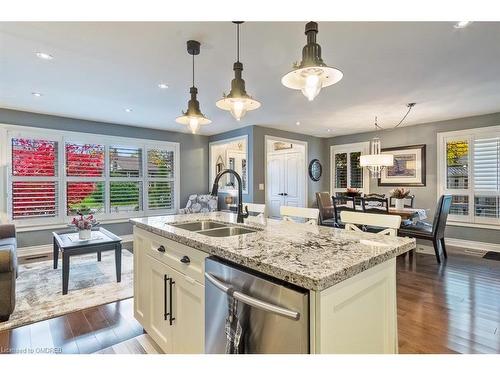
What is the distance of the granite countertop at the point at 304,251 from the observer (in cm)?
98

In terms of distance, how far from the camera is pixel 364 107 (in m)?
4.25

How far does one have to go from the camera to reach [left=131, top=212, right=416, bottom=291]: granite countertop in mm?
981

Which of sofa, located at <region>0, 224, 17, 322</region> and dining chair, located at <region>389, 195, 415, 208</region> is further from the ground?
dining chair, located at <region>389, 195, 415, 208</region>

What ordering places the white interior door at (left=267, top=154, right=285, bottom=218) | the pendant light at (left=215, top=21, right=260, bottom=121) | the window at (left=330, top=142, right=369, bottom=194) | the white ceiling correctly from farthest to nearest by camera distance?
1. the white interior door at (left=267, top=154, right=285, bottom=218)
2. the window at (left=330, top=142, right=369, bottom=194)
3. the white ceiling
4. the pendant light at (left=215, top=21, right=260, bottom=121)

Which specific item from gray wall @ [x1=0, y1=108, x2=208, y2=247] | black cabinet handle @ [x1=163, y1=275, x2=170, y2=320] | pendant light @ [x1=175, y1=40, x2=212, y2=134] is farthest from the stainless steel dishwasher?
gray wall @ [x1=0, y1=108, x2=208, y2=247]

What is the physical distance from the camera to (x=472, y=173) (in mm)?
4910

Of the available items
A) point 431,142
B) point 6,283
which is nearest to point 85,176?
point 6,283

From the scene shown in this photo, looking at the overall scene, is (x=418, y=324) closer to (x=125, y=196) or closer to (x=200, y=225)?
(x=200, y=225)

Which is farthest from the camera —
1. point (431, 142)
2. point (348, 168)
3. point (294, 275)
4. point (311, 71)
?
point (348, 168)

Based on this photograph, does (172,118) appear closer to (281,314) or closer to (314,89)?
(314,89)

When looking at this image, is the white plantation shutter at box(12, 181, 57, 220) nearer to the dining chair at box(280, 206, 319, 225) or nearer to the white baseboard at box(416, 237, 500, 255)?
the dining chair at box(280, 206, 319, 225)

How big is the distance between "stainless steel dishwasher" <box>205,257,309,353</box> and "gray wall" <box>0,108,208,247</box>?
476cm

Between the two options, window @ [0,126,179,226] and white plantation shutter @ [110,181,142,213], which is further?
white plantation shutter @ [110,181,142,213]

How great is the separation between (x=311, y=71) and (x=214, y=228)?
133cm
